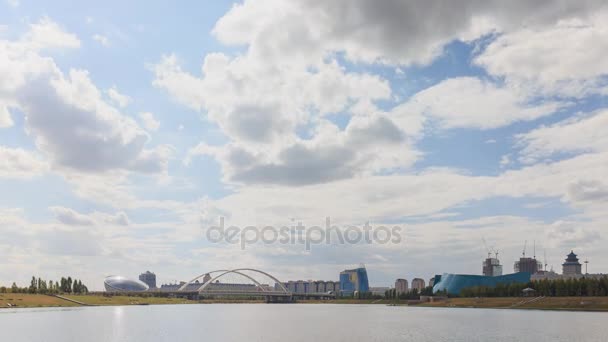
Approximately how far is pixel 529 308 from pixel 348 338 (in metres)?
125

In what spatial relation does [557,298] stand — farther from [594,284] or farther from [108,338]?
[108,338]

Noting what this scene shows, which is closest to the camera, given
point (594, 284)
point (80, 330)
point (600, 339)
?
point (600, 339)

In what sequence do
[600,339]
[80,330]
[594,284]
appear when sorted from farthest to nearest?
1. [594,284]
2. [80,330]
3. [600,339]

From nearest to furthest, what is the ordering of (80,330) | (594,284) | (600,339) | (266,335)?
1. (600,339)
2. (266,335)
3. (80,330)
4. (594,284)

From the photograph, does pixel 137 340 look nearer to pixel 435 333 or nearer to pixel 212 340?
pixel 212 340

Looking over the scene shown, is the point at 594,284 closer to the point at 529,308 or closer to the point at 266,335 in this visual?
the point at 529,308

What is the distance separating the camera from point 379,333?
272ft

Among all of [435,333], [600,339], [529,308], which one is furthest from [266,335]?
[529,308]

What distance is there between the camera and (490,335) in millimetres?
78375

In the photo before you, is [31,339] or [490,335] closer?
[31,339]

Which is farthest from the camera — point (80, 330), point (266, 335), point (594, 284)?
point (594, 284)

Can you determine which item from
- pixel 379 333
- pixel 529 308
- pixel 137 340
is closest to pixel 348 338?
pixel 379 333

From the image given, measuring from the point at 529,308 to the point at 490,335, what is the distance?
114 meters

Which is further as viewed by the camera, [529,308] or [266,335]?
[529,308]
